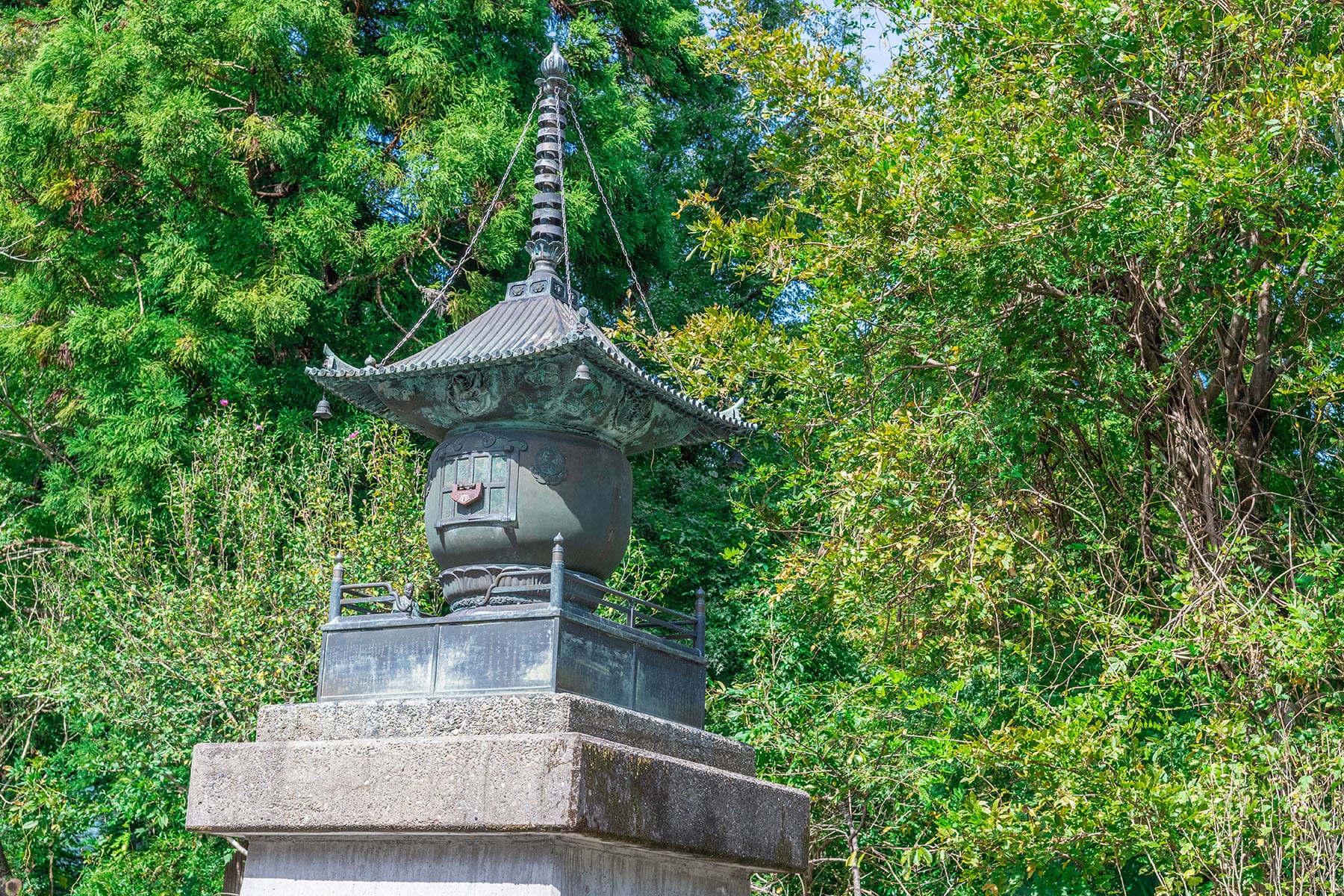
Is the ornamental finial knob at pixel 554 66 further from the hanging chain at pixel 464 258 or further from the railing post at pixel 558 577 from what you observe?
the railing post at pixel 558 577

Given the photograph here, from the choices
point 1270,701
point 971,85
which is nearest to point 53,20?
point 971,85

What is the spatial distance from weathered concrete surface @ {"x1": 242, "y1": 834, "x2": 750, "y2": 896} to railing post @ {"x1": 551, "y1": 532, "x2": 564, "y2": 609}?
0.90m

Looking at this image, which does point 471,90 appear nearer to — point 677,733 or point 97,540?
point 97,540

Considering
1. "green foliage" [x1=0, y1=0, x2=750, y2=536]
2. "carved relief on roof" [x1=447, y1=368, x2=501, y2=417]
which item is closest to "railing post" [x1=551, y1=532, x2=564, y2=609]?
"carved relief on roof" [x1=447, y1=368, x2=501, y2=417]

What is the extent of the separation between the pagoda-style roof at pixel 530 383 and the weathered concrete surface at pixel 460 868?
1.75 metres

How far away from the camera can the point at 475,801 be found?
15.1ft

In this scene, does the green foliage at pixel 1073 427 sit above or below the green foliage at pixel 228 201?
below

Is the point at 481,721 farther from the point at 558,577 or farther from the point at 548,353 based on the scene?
the point at 548,353

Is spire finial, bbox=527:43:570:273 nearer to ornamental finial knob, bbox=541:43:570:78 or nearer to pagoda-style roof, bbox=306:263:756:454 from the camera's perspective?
ornamental finial knob, bbox=541:43:570:78

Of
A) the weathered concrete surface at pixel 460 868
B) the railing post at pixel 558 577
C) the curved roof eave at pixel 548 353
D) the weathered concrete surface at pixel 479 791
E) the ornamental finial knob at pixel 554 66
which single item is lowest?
the weathered concrete surface at pixel 460 868

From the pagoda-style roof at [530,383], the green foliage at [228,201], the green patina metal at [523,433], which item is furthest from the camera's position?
the green foliage at [228,201]

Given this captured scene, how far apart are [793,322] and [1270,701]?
318 inches

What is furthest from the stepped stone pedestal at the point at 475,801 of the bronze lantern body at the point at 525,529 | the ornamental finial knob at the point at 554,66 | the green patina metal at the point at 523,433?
the ornamental finial knob at the point at 554,66

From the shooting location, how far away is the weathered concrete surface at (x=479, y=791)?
14.8 ft
